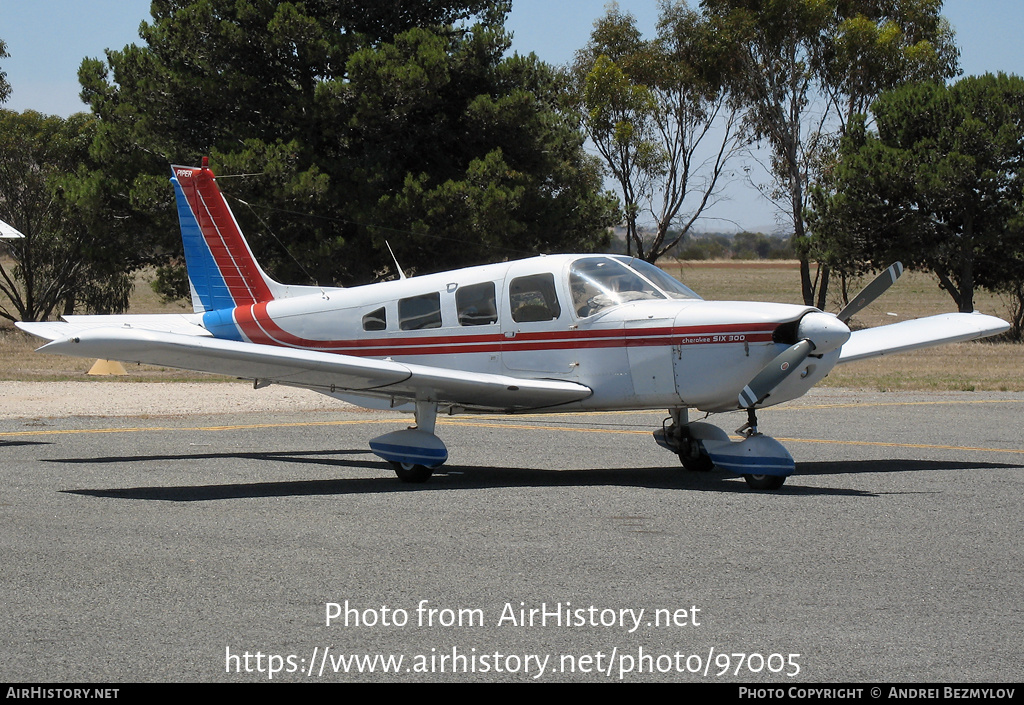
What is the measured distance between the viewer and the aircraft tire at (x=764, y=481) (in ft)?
34.6

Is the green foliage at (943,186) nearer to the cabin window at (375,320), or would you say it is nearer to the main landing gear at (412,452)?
the cabin window at (375,320)

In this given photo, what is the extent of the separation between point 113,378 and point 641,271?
1886cm

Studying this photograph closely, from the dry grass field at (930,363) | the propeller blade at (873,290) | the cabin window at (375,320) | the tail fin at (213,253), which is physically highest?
the tail fin at (213,253)

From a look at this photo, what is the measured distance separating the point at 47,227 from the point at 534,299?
1489 inches

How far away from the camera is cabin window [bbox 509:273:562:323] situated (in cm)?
1186

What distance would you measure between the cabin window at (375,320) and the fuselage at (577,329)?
0.05 ft

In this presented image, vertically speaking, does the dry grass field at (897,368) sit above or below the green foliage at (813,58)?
below

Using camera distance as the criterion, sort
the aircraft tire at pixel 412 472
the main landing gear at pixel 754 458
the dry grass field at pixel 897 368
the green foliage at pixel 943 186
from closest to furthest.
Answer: the main landing gear at pixel 754 458 → the aircraft tire at pixel 412 472 → the dry grass field at pixel 897 368 → the green foliage at pixel 943 186

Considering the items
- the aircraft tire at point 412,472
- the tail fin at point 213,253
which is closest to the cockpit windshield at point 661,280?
the aircraft tire at point 412,472

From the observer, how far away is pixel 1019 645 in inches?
213

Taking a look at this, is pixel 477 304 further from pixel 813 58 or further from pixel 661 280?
pixel 813 58

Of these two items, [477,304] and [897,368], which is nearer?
[477,304]

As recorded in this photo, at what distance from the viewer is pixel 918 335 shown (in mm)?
13406

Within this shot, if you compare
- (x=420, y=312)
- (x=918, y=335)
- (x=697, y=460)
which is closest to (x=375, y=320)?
(x=420, y=312)
